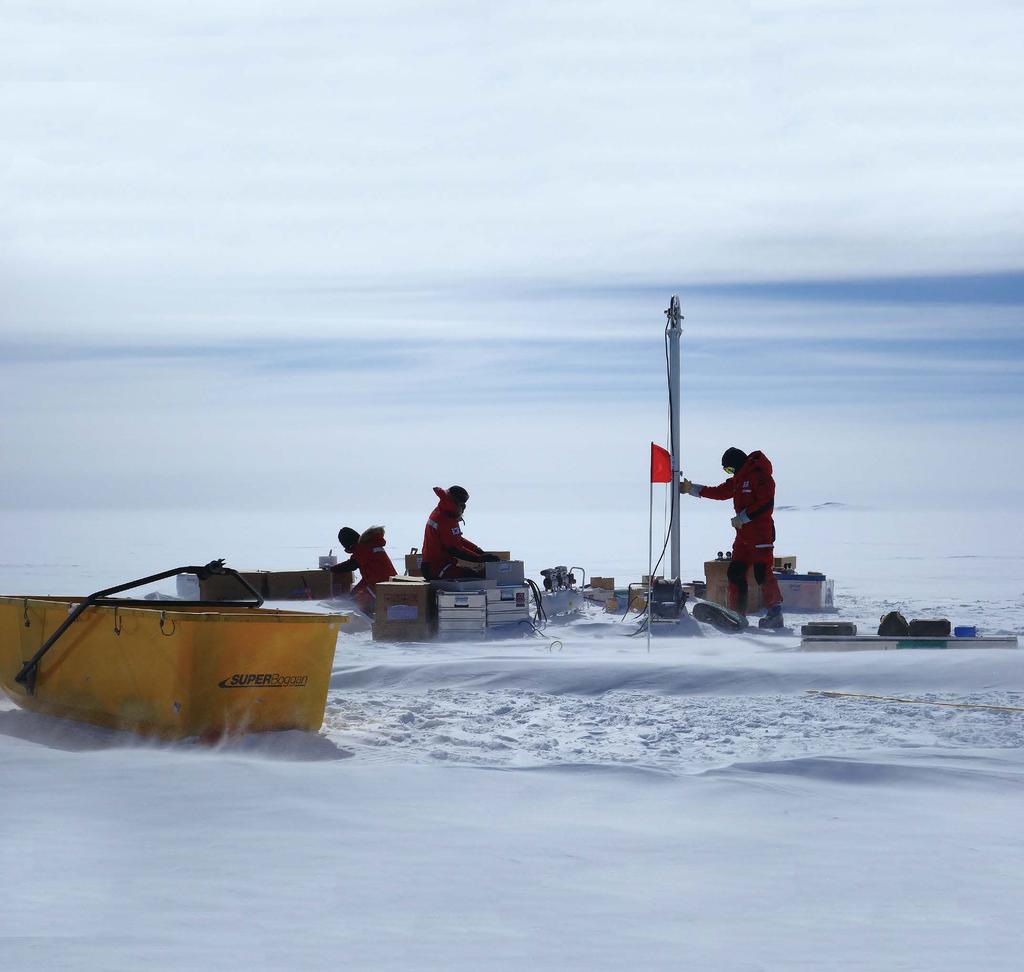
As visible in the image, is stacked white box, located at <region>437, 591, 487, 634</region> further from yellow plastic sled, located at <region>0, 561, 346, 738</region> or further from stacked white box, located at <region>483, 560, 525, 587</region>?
yellow plastic sled, located at <region>0, 561, 346, 738</region>

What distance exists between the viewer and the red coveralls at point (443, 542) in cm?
1094

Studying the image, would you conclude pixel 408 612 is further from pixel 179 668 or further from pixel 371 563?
pixel 179 668

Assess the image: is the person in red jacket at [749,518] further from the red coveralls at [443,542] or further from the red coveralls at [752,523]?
the red coveralls at [443,542]

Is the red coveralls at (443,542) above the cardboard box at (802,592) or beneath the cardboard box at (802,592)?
above

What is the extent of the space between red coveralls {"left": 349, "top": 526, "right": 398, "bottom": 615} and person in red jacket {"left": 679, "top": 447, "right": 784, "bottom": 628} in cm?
301

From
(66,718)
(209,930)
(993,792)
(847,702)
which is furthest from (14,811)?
(847,702)

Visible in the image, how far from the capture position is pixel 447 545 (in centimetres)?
1100

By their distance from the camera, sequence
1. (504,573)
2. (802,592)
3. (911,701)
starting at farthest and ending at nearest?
(802,592), (504,573), (911,701)

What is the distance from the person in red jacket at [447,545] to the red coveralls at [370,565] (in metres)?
1.11

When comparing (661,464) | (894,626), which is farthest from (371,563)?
(894,626)

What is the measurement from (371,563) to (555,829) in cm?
794

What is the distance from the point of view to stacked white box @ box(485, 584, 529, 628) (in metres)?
10.5

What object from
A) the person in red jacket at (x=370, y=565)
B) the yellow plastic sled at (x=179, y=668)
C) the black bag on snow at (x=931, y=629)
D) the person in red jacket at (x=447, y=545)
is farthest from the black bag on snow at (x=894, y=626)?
the yellow plastic sled at (x=179, y=668)

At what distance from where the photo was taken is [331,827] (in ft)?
14.2
